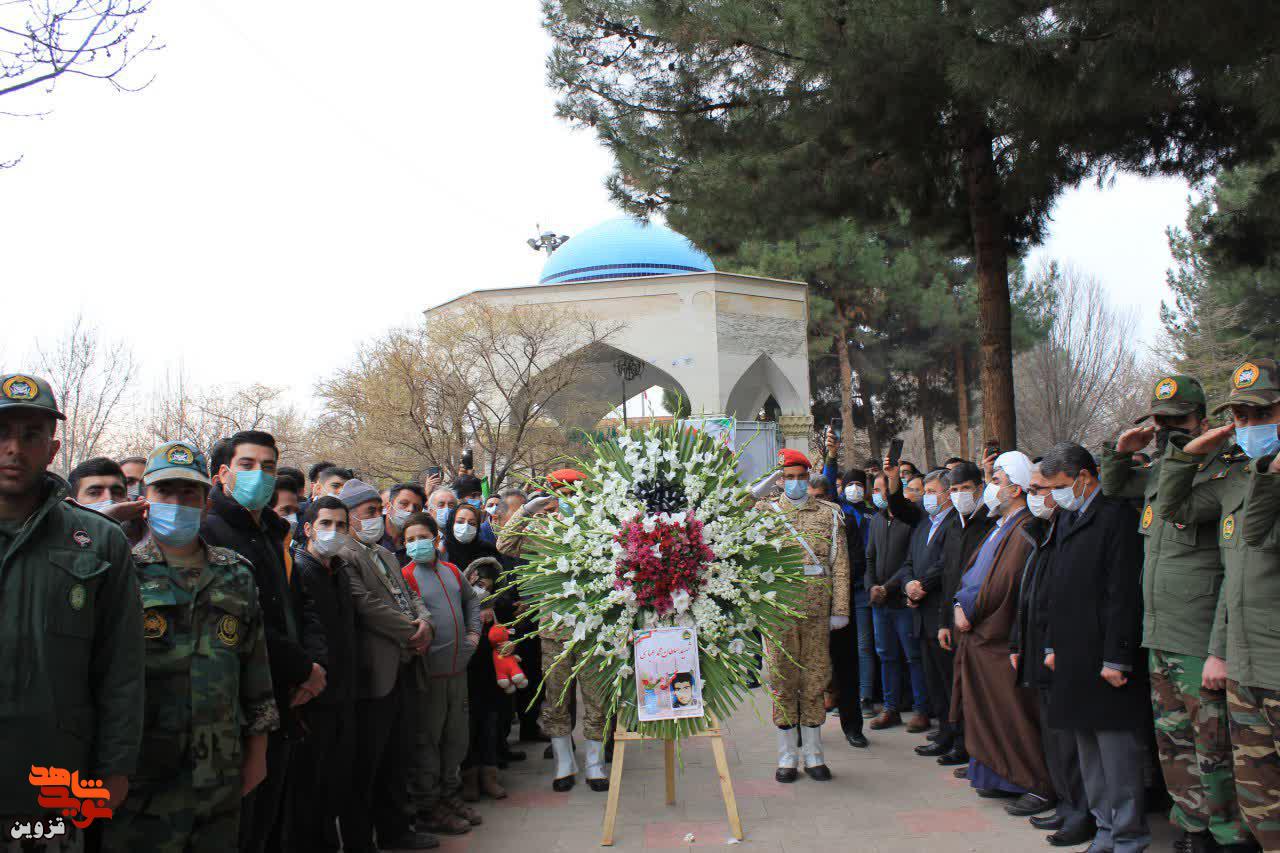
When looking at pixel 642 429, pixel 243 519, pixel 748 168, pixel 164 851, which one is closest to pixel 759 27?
pixel 748 168

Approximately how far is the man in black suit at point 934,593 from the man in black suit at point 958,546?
0.22ft

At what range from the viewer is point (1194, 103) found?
8.64 meters

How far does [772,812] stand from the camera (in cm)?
593

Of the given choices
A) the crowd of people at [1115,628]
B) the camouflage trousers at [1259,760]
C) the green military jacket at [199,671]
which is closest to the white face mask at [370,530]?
the green military jacket at [199,671]

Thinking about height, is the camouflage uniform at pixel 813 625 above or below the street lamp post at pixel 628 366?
below

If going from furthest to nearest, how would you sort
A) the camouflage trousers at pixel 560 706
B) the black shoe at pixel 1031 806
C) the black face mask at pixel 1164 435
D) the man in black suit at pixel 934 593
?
the man in black suit at pixel 934 593 → the camouflage trousers at pixel 560 706 → the black shoe at pixel 1031 806 → the black face mask at pixel 1164 435

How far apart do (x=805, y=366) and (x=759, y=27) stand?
2296cm

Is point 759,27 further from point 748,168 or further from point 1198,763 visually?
point 1198,763

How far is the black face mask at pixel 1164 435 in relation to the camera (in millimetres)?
4859

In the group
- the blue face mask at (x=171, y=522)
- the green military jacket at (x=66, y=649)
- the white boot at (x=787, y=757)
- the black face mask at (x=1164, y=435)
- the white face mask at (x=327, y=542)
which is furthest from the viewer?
the white boot at (x=787, y=757)

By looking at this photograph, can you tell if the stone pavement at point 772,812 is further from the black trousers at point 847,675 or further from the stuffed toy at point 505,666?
the stuffed toy at point 505,666

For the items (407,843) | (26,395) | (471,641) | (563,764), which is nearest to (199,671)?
(26,395)

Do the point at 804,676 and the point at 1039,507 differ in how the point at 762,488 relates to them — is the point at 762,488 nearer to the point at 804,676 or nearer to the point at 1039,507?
the point at 804,676

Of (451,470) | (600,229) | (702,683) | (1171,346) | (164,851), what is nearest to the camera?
(164,851)
